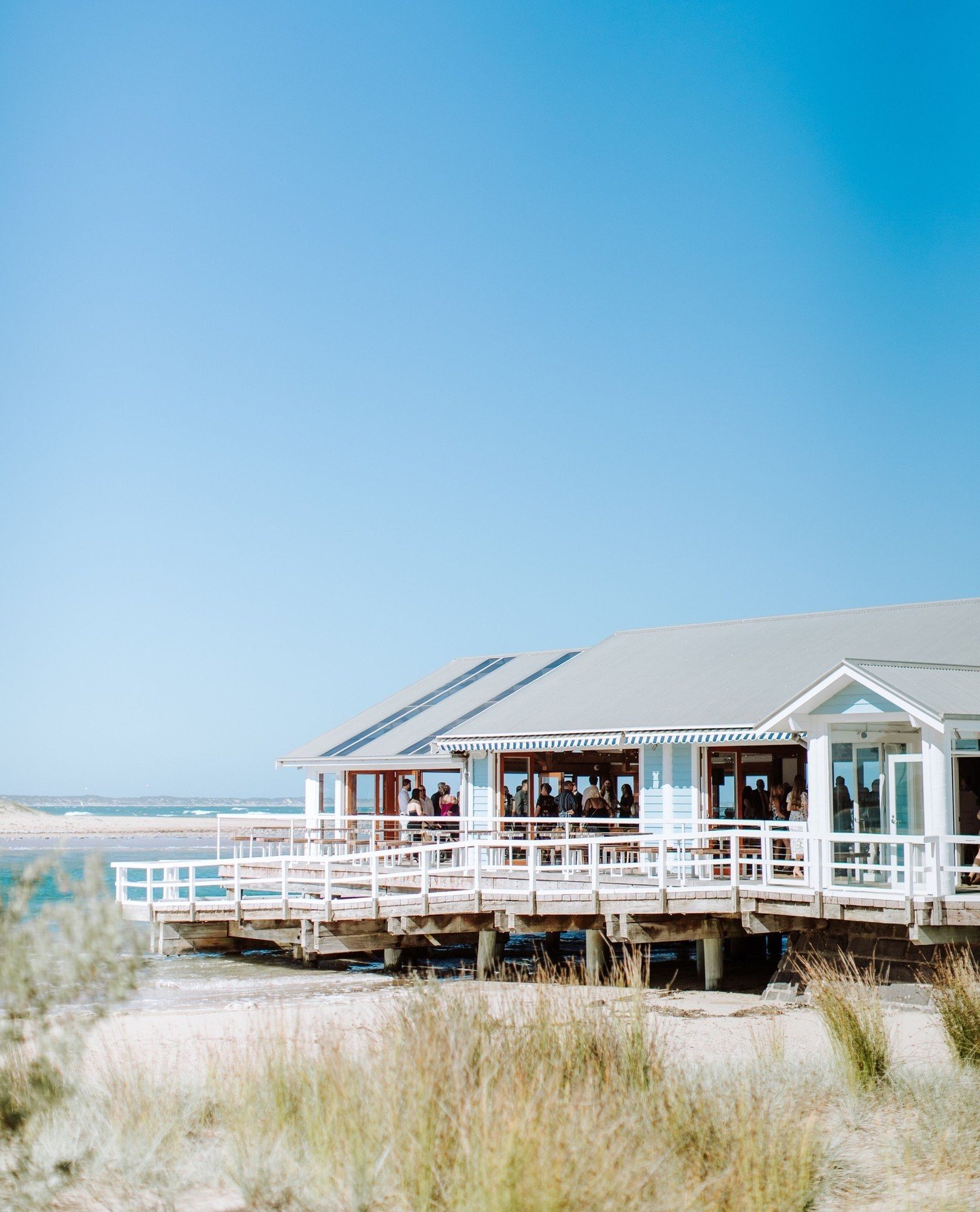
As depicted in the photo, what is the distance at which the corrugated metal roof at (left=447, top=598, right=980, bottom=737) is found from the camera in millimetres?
24344

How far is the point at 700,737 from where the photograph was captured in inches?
915

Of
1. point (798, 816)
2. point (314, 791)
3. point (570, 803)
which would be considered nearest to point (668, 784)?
point (570, 803)

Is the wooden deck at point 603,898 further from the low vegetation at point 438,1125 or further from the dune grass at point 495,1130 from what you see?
the low vegetation at point 438,1125

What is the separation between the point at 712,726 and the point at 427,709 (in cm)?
1160

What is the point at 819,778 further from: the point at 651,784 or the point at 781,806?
the point at 651,784

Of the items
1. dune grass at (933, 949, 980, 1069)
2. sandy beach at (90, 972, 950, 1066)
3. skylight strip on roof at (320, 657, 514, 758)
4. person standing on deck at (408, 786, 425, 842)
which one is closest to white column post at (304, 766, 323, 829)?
skylight strip on roof at (320, 657, 514, 758)

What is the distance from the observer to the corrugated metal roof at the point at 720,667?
24344mm

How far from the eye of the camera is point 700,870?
22.6 metres

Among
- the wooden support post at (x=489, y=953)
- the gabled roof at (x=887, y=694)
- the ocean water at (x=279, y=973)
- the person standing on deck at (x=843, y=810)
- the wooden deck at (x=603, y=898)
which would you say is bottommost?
the ocean water at (x=279, y=973)

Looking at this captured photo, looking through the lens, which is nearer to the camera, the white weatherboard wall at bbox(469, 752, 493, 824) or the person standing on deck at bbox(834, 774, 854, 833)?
the person standing on deck at bbox(834, 774, 854, 833)

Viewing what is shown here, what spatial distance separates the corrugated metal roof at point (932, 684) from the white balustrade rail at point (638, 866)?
1.88 m

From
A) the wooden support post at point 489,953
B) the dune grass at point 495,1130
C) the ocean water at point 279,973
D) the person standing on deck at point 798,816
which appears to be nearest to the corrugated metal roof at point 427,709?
the ocean water at point 279,973

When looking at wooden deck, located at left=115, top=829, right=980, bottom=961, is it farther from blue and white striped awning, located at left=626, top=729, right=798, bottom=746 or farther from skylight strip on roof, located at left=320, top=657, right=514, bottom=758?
skylight strip on roof, located at left=320, top=657, right=514, bottom=758

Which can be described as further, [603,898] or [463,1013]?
[603,898]
